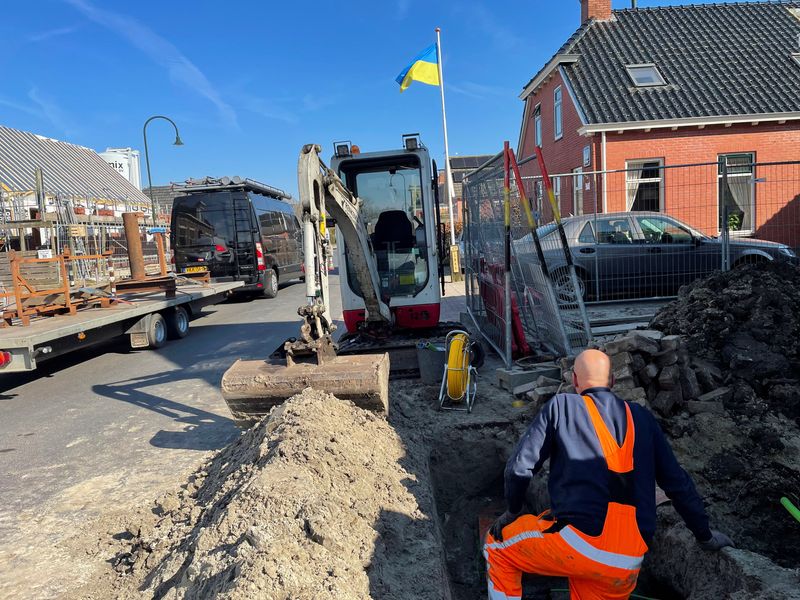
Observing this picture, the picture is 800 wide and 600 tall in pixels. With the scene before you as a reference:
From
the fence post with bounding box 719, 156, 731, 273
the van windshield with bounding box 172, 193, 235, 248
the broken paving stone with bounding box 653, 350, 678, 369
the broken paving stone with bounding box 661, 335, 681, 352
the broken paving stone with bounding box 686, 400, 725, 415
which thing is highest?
the van windshield with bounding box 172, 193, 235, 248

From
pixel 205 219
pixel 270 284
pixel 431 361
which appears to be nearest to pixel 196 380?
pixel 431 361

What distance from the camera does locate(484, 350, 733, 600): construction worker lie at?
2.47m

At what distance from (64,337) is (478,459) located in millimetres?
5842

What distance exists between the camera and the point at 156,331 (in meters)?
10.5

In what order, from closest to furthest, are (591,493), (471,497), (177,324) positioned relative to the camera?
(591,493) < (471,497) < (177,324)

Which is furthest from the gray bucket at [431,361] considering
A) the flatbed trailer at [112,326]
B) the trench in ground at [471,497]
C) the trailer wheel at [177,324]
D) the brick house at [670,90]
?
the brick house at [670,90]

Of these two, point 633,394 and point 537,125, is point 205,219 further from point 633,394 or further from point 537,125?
point 633,394

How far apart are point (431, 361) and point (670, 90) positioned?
49.0 feet

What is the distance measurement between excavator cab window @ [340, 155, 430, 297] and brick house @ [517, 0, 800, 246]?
19.4 feet

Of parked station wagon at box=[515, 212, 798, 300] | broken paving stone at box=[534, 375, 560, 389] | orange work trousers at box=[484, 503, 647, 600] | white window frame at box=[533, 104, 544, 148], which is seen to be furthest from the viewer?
white window frame at box=[533, 104, 544, 148]

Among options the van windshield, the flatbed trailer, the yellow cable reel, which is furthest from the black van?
the yellow cable reel

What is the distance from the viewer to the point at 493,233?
7.54 meters

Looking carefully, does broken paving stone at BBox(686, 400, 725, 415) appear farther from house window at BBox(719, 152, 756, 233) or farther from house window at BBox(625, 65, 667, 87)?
house window at BBox(625, 65, 667, 87)

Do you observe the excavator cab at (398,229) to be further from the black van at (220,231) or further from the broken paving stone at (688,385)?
the black van at (220,231)
